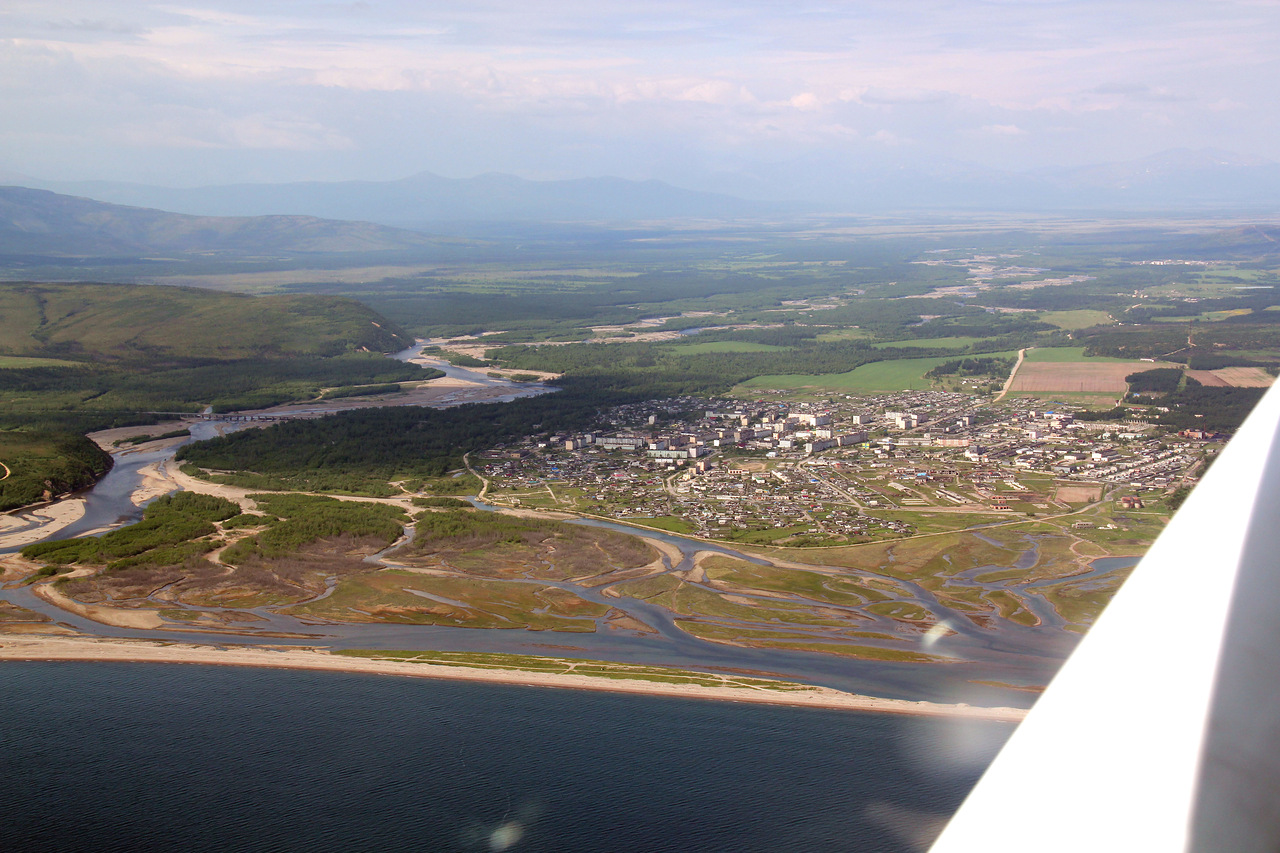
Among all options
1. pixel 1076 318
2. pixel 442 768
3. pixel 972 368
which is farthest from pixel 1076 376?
pixel 442 768

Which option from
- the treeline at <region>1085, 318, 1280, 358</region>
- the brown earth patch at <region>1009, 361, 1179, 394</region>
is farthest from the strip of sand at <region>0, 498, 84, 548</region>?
the treeline at <region>1085, 318, 1280, 358</region>

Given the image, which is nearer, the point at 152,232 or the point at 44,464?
the point at 44,464

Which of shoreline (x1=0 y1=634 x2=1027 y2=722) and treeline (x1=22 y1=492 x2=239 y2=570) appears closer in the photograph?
shoreline (x1=0 y1=634 x2=1027 y2=722)

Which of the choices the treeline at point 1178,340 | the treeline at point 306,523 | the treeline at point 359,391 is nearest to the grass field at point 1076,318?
the treeline at point 1178,340

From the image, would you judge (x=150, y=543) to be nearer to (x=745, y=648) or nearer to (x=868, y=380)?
(x=745, y=648)

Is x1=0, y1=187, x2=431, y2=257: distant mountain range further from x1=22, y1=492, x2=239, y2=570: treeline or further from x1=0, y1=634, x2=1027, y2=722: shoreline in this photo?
x1=0, y1=634, x2=1027, y2=722: shoreline
